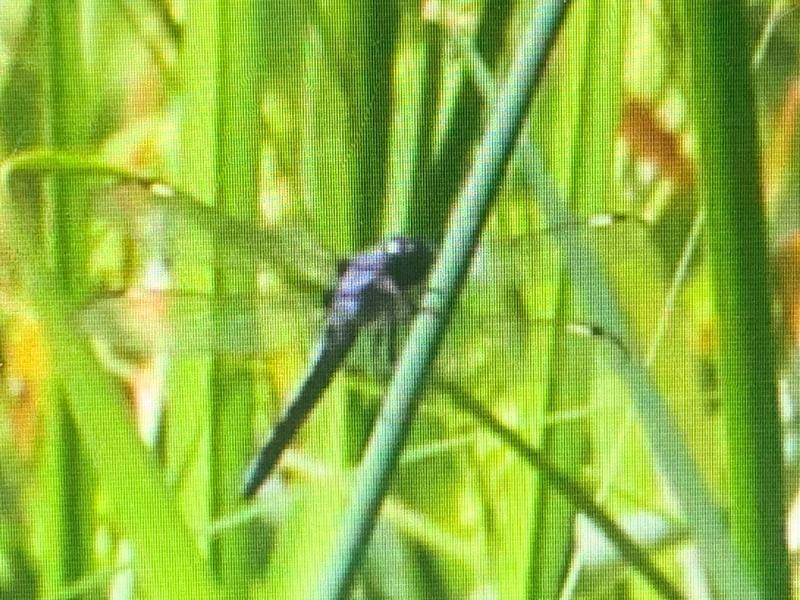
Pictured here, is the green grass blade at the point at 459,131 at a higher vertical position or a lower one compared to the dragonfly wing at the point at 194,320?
higher

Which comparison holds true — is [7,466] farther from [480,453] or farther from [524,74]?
[524,74]

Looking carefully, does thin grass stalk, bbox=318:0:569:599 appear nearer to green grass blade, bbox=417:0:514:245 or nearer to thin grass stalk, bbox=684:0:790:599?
green grass blade, bbox=417:0:514:245

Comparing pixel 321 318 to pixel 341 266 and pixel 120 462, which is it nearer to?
pixel 341 266

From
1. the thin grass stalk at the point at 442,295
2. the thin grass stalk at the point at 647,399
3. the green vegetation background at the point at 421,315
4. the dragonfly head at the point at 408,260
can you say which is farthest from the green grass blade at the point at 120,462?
the thin grass stalk at the point at 647,399

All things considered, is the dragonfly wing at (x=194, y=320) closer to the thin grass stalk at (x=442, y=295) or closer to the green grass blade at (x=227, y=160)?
the green grass blade at (x=227, y=160)

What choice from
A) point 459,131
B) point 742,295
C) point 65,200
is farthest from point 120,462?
point 742,295
